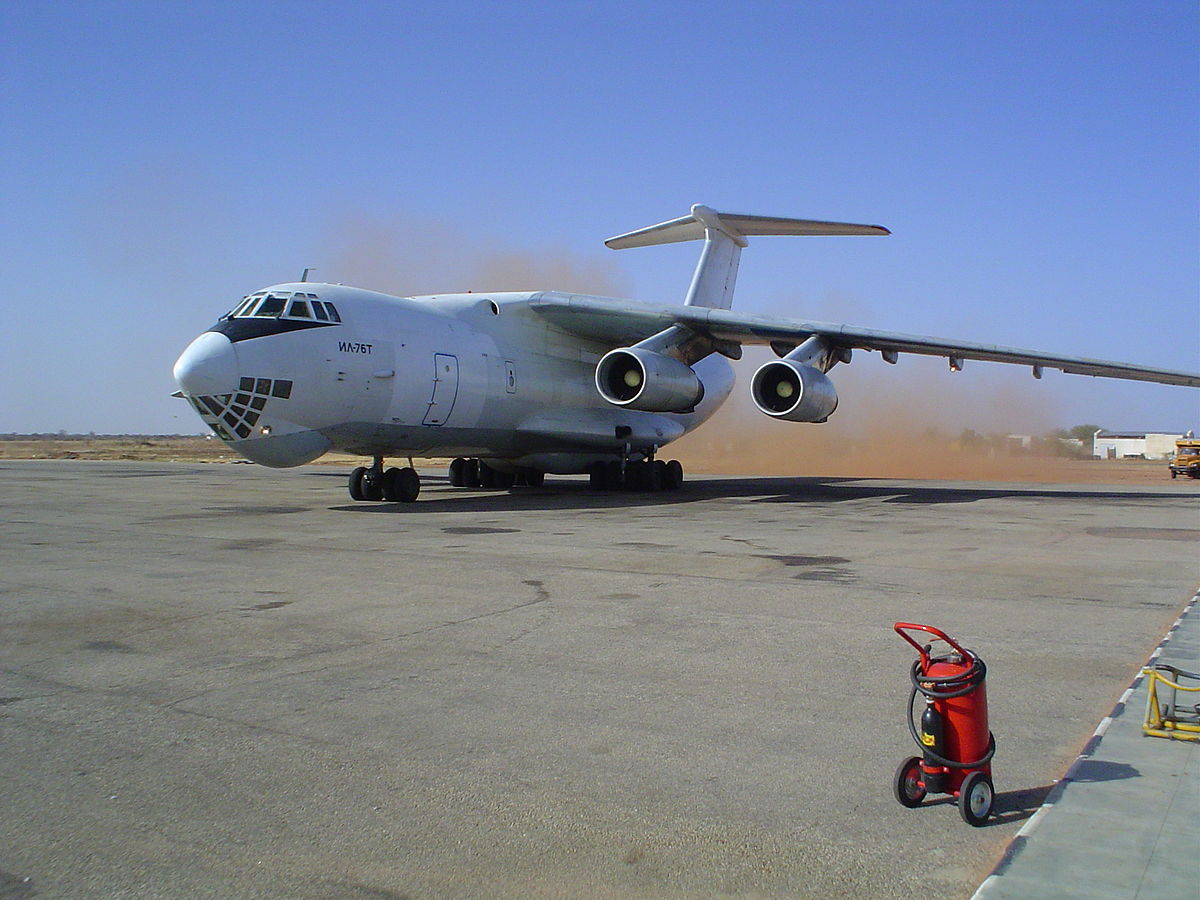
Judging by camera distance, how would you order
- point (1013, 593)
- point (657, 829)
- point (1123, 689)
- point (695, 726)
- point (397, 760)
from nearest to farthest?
point (657, 829) < point (397, 760) < point (695, 726) < point (1123, 689) < point (1013, 593)

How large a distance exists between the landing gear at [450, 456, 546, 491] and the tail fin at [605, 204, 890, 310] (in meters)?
5.13

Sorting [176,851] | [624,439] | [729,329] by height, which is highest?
[729,329]

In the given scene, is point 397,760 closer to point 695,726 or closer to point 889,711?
point 695,726

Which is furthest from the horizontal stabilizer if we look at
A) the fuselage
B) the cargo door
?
the cargo door

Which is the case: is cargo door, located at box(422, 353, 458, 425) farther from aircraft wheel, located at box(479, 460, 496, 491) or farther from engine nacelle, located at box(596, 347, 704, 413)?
aircraft wheel, located at box(479, 460, 496, 491)

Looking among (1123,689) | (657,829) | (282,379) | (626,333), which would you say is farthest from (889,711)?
(626,333)

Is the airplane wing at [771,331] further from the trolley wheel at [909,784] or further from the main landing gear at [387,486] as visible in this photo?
the trolley wheel at [909,784]

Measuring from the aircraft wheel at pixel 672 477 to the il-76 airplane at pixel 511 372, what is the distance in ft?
0.15

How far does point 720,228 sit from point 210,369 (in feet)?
42.2

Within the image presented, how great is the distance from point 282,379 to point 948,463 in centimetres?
2489

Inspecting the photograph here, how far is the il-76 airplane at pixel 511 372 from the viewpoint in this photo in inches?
519

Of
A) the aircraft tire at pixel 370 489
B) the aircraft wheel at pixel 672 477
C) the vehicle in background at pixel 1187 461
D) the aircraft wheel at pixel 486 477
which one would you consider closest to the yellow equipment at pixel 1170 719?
the aircraft tire at pixel 370 489

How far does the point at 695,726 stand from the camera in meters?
4.00

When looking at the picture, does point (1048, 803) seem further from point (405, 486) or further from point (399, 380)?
point (405, 486)
